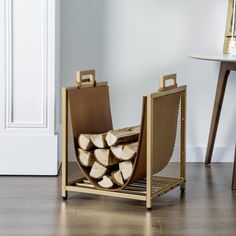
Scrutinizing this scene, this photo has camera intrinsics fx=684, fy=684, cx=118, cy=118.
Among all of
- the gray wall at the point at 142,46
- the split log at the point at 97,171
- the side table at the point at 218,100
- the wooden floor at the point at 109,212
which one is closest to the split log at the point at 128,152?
the split log at the point at 97,171

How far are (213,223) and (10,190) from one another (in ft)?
3.23

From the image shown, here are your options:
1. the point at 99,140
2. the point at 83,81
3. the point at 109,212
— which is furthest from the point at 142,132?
the point at 83,81

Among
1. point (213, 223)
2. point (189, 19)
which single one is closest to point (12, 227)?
point (213, 223)

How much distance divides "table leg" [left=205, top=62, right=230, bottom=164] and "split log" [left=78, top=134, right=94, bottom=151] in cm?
98

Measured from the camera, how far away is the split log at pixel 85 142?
114 inches

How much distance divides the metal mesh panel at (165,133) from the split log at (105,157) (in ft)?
0.57

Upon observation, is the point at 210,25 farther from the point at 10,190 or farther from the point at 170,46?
the point at 10,190

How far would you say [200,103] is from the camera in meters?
3.84

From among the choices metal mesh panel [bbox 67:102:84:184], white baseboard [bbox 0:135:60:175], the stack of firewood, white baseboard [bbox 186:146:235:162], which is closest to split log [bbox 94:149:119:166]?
the stack of firewood

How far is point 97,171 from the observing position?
2896mm

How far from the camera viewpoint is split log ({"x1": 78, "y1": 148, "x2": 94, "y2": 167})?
290 cm

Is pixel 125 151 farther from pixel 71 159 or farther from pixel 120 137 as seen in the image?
pixel 71 159

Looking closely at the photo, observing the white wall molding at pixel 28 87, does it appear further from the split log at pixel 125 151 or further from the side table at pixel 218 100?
the side table at pixel 218 100

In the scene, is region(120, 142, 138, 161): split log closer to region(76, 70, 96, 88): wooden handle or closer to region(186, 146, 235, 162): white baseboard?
region(76, 70, 96, 88): wooden handle
